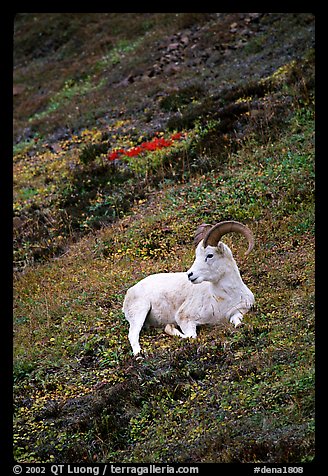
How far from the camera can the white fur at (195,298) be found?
11172 mm

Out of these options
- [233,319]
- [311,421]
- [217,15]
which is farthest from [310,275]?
[217,15]

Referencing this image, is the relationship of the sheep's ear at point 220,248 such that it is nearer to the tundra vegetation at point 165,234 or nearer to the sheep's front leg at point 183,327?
the tundra vegetation at point 165,234

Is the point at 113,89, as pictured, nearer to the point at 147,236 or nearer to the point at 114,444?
the point at 147,236

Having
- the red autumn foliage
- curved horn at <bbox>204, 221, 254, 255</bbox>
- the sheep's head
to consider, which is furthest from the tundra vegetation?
curved horn at <bbox>204, 221, 254, 255</bbox>

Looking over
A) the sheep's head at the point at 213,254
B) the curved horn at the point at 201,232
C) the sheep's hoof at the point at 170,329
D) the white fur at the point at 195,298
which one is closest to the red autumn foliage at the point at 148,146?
the white fur at the point at 195,298

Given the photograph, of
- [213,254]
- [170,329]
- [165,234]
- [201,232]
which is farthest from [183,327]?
[165,234]

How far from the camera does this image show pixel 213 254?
36.7 feet

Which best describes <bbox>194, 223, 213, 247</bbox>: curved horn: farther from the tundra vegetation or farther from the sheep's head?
the tundra vegetation

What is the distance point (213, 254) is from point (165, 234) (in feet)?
15.9

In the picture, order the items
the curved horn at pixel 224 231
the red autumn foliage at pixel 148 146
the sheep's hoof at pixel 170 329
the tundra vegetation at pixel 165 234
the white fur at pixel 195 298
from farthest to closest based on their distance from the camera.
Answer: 1. the red autumn foliage at pixel 148 146
2. the sheep's hoof at pixel 170 329
3. the white fur at pixel 195 298
4. the curved horn at pixel 224 231
5. the tundra vegetation at pixel 165 234

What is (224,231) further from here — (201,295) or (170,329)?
(170,329)
